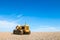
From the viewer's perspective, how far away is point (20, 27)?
1347 inches

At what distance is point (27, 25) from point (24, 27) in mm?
887

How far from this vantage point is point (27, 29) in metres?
34.1

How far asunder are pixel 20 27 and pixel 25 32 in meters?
1.65

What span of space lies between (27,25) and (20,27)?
1705mm

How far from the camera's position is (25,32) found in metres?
34.1

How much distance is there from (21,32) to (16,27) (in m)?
2.10

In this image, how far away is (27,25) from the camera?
34344mm

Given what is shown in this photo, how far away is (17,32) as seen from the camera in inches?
1346

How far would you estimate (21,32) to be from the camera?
32.9m

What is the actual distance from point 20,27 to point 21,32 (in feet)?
5.62

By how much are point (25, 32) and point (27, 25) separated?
171 centimetres

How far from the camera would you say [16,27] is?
34219mm

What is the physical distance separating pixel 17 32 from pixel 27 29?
2446mm

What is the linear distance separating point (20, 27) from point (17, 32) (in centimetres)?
136
